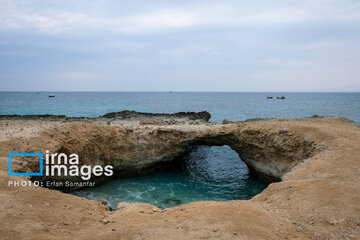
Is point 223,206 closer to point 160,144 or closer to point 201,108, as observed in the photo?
point 160,144

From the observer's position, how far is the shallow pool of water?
15.4 metres

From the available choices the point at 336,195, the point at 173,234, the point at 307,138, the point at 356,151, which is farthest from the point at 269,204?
the point at 307,138

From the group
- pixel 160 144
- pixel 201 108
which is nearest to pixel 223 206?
pixel 160 144

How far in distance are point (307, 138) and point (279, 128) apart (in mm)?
2107

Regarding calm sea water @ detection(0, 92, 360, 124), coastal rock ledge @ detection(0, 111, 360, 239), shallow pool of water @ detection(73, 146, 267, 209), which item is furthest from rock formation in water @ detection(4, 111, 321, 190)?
calm sea water @ detection(0, 92, 360, 124)

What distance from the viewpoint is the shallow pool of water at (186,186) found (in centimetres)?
1540

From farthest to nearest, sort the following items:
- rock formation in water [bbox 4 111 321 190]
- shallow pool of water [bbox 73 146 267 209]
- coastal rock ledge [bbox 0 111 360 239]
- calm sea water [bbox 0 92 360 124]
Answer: calm sea water [bbox 0 92 360 124] → rock formation in water [bbox 4 111 321 190] → shallow pool of water [bbox 73 146 267 209] → coastal rock ledge [bbox 0 111 360 239]

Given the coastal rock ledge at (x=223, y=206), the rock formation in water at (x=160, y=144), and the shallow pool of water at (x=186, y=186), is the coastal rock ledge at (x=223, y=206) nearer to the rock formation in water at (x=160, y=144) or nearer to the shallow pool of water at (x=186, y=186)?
the rock formation in water at (x=160, y=144)

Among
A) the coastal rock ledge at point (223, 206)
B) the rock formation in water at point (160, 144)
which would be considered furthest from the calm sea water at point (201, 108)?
the coastal rock ledge at point (223, 206)

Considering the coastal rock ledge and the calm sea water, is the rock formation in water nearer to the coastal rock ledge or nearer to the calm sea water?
the coastal rock ledge

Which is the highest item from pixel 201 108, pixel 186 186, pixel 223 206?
pixel 201 108

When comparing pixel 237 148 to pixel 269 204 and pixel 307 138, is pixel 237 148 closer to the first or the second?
pixel 307 138

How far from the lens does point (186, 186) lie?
1748 centimetres

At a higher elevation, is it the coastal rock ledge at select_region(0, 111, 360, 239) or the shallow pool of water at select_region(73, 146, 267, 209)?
the coastal rock ledge at select_region(0, 111, 360, 239)
